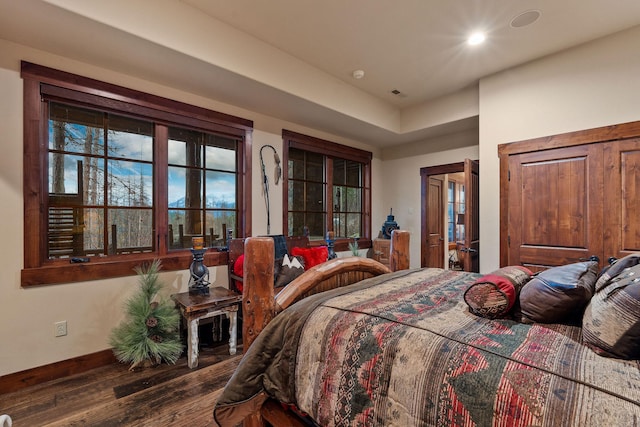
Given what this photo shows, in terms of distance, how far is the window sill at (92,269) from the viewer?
7.24 ft

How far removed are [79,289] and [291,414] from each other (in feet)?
7.15

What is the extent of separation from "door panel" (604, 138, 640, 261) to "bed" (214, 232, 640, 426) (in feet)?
7.09

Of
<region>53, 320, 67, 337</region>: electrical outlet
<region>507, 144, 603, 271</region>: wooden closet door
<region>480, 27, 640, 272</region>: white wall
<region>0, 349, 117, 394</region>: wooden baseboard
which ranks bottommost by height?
<region>0, 349, 117, 394</region>: wooden baseboard

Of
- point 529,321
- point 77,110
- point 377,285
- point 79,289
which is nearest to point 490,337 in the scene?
point 529,321

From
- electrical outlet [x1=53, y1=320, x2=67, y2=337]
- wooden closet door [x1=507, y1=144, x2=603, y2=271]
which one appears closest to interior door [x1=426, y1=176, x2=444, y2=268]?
wooden closet door [x1=507, y1=144, x2=603, y2=271]

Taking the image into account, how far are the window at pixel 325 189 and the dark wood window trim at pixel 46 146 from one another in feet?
4.26

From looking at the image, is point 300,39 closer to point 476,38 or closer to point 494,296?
point 476,38

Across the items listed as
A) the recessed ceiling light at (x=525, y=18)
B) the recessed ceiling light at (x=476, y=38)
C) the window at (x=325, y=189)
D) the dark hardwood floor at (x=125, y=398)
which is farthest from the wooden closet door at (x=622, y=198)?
the dark hardwood floor at (x=125, y=398)

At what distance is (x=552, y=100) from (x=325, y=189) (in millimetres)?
2906

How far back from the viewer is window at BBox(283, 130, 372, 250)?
13.3ft

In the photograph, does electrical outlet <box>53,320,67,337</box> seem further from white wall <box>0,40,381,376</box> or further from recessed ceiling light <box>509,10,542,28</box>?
recessed ceiling light <box>509,10,542,28</box>

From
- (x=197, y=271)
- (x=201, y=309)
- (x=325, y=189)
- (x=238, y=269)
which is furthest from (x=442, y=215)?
(x=201, y=309)

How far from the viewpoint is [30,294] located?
220 cm

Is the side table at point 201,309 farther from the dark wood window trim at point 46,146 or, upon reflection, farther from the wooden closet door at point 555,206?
the wooden closet door at point 555,206
